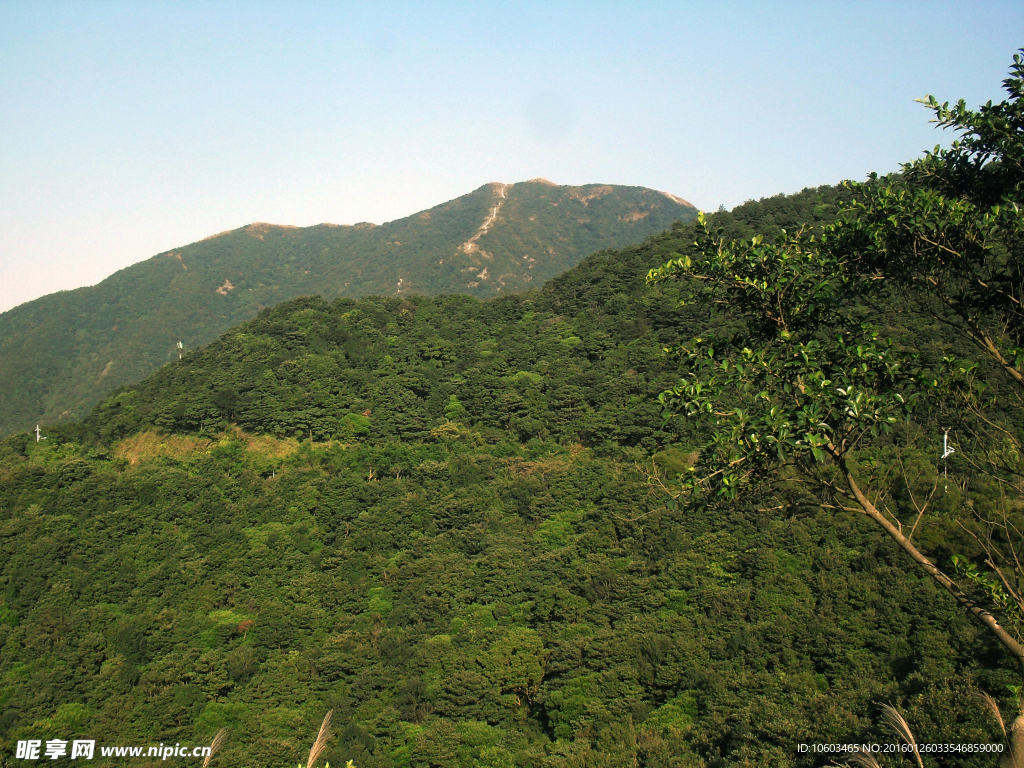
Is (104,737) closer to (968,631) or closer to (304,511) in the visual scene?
(304,511)

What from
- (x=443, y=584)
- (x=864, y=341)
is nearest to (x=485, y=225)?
(x=443, y=584)

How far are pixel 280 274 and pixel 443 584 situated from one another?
8805 centimetres

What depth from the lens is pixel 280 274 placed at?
104 metres

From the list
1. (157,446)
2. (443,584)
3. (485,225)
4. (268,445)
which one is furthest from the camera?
(485,225)

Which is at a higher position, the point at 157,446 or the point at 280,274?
the point at 280,274

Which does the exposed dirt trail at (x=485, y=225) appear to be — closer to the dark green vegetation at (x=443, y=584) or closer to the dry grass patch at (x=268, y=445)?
the dark green vegetation at (x=443, y=584)

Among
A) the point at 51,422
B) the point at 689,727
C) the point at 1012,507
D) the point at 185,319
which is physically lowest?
the point at 689,727

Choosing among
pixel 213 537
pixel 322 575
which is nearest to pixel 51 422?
pixel 213 537

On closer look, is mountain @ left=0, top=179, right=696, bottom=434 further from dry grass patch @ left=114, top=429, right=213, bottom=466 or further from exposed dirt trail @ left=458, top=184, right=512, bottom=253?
dry grass patch @ left=114, top=429, right=213, bottom=466

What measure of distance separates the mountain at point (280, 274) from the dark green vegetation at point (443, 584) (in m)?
39.9

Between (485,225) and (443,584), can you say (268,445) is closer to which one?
(443,584)

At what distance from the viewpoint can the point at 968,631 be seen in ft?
51.2

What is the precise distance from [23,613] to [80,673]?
426 centimetres

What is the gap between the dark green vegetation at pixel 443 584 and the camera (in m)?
16.7
